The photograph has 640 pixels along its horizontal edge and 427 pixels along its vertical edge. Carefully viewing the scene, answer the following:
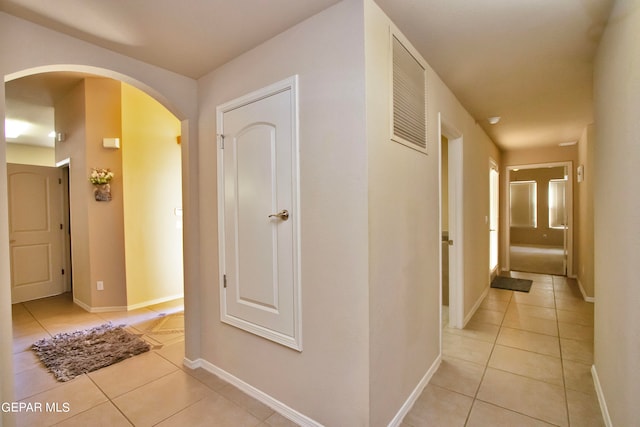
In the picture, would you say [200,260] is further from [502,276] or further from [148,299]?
[502,276]

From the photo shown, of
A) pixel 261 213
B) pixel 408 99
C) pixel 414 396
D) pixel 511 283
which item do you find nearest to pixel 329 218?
pixel 261 213

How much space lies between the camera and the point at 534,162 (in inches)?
217

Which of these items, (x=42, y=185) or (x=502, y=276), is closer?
(x=42, y=185)

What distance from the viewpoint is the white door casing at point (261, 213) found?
181cm

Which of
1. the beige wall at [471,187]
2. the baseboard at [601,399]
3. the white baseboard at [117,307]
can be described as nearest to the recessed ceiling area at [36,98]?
the white baseboard at [117,307]

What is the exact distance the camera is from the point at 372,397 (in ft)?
5.08

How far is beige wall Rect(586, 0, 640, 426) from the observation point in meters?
1.33

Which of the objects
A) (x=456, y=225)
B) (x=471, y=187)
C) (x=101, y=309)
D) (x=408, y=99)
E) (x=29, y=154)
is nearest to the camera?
(x=408, y=99)

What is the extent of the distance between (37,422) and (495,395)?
3.01m

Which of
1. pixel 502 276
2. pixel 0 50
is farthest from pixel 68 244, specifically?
pixel 502 276

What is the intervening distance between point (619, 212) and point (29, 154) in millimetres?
9208

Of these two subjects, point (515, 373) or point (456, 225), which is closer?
point (515, 373)

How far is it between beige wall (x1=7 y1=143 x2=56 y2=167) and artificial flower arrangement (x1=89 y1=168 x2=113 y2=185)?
331 centimetres

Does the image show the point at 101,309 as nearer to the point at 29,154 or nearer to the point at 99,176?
the point at 99,176
